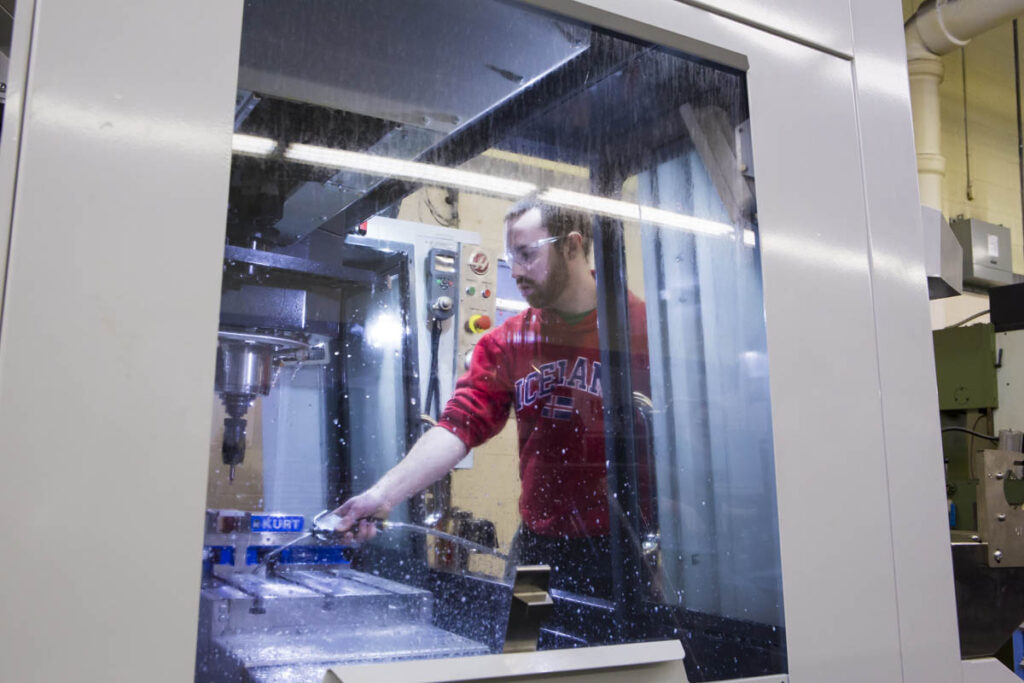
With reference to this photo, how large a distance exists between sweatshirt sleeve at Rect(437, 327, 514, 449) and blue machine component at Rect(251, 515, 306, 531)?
0.15 metres

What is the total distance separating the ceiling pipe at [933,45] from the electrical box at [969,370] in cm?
88

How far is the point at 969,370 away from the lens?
2520mm

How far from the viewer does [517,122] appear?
882 mm

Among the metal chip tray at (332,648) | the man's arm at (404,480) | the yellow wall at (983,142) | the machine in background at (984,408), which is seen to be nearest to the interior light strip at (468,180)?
the man's arm at (404,480)

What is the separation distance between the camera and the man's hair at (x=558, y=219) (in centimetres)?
87

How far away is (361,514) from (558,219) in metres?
0.37

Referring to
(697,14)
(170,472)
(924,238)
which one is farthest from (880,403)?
(170,472)

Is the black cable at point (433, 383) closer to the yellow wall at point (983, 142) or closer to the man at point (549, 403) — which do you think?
the man at point (549, 403)

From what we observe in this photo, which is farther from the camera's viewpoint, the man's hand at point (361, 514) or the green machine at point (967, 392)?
the green machine at point (967, 392)

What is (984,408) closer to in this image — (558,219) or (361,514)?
(558,219)

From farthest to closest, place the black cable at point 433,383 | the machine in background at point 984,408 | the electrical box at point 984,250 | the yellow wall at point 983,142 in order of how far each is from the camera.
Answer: the yellow wall at point 983,142, the electrical box at point 984,250, the machine in background at point 984,408, the black cable at point 433,383

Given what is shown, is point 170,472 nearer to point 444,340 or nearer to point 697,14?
point 444,340

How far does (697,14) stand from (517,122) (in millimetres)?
256

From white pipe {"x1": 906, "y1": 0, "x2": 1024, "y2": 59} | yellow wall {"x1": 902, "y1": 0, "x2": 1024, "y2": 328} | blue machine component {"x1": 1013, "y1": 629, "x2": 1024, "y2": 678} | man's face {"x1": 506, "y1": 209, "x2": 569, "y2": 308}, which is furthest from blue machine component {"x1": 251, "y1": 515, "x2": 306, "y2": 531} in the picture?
yellow wall {"x1": 902, "y1": 0, "x2": 1024, "y2": 328}
